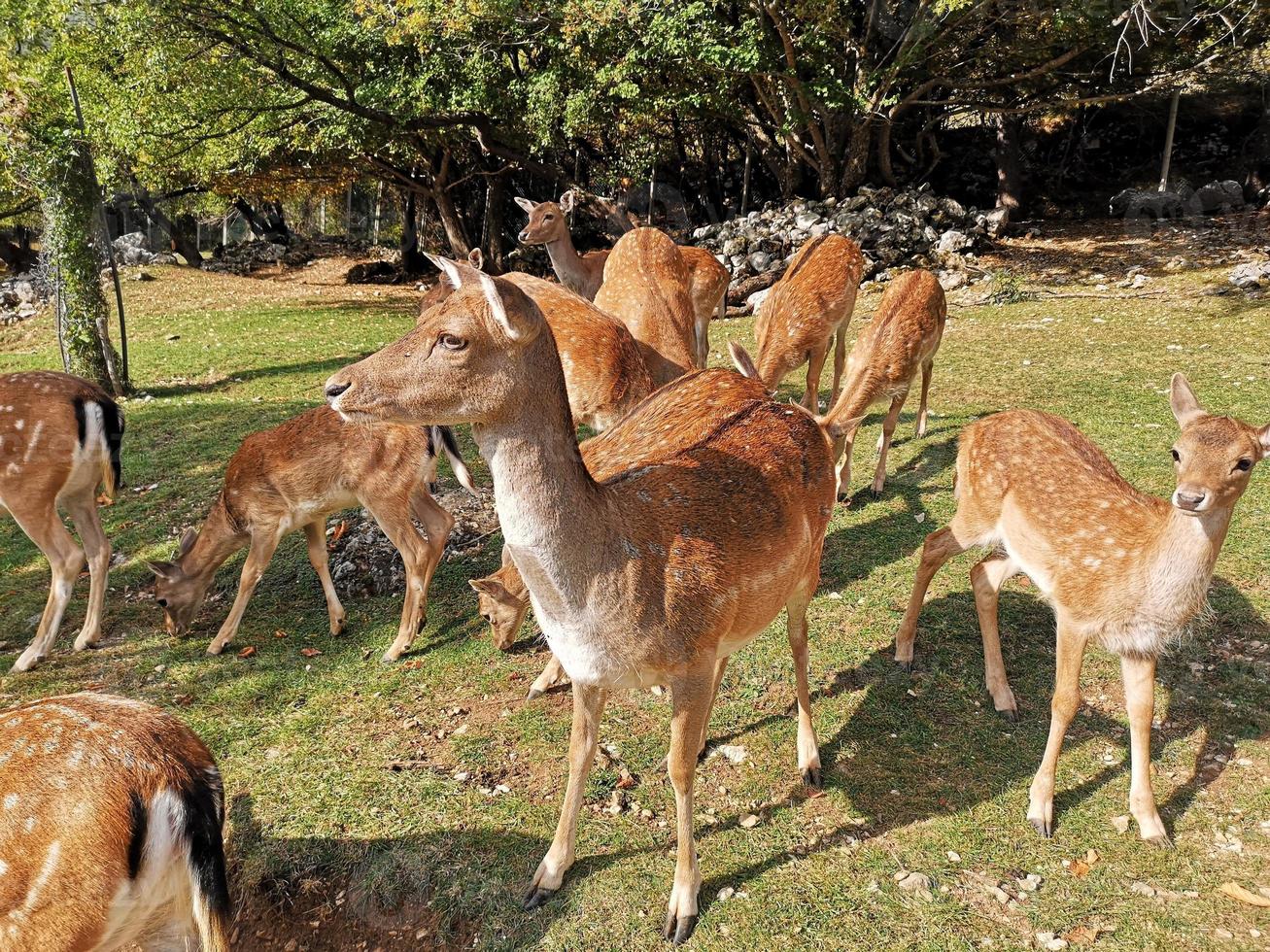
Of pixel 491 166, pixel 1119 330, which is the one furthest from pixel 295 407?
pixel 491 166

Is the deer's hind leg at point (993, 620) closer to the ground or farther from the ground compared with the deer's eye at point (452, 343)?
closer to the ground

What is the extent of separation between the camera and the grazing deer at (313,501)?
5715mm

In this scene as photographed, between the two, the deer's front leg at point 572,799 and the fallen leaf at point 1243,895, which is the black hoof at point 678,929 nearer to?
the deer's front leg at point 572,799

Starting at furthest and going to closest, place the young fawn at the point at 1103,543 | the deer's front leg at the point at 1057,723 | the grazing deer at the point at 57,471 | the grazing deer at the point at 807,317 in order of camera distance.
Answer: the grazing deer at the point at 807,317 → the grazing deer at the point at 57,471 → the deer's front leg at the point at 1057,723 → the young fawn at the point at 1103,543

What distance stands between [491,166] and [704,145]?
17.0 ft

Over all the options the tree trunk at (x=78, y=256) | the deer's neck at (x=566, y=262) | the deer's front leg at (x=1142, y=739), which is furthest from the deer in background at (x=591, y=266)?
the tree trunk at (x=78, y=256)

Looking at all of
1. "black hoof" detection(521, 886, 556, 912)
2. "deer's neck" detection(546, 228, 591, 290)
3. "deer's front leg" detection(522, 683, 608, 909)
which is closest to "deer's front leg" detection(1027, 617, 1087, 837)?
"deer's front leg" detection(522, 683, 608, 909)

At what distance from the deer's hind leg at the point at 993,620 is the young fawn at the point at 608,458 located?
166cm

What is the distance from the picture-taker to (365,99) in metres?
15.7

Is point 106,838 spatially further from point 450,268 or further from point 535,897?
point 450,268

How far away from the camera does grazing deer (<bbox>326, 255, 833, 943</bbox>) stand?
108 inches

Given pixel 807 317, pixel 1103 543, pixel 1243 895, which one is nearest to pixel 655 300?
pixel 807 317

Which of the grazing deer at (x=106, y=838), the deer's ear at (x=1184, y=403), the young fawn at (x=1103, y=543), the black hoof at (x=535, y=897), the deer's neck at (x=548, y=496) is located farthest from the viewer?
the deer's ear at (x=1184, y=403)

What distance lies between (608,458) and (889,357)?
3.60 meters
